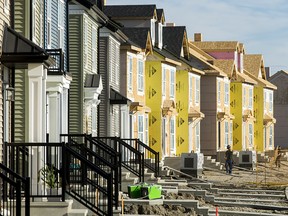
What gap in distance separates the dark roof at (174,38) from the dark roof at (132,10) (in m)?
5.83

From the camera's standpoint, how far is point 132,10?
6275 cm

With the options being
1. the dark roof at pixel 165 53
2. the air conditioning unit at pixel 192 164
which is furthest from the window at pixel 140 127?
the dark roof at pixel 165 53

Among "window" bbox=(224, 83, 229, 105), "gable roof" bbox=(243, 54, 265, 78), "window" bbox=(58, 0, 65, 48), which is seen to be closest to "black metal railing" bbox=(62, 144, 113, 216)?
"window" bbox=(58, 0, 65, 48)

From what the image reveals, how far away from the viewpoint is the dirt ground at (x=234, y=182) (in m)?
32.5

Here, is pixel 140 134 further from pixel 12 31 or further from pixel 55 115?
pixel 12 31

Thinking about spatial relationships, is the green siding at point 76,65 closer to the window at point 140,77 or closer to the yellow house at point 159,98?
the window at point 140,77

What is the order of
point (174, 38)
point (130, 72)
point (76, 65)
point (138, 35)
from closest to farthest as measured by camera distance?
point (76, 65), point (130, 72), point (138, 35), point (174, 38)

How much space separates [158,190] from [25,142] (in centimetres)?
947

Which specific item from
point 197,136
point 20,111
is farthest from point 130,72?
point 20,111

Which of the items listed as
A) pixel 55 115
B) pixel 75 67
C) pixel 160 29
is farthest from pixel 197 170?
pixel 55 115

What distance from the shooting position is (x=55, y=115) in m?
31.6

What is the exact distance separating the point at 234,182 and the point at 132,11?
12.7m

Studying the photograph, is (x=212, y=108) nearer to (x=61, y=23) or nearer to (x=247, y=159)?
(x=247, y=159)

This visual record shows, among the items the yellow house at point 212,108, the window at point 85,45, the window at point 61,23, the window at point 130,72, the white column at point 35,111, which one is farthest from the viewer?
the yellow house at point 212,108
